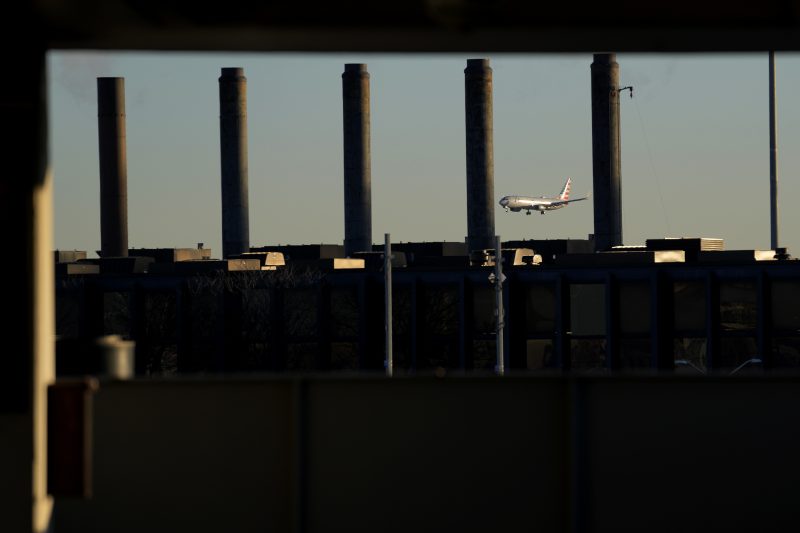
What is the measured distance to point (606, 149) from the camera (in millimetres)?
84562

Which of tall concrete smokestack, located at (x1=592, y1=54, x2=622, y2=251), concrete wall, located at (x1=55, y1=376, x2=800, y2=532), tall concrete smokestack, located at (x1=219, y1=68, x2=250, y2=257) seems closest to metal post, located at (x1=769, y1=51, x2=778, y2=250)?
tall concrete smokestack, located at (x1=592, y1=54, x2=622, y2=251)

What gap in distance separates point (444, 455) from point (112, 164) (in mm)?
75688

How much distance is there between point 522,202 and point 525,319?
61.5 m

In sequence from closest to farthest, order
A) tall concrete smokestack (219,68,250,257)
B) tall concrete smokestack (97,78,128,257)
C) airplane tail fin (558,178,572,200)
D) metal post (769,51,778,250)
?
metal post (769,51,778,250) < tall concrete smokestack (97,78,128,257) < tall concrete smokestack (219,68,250,257) < airplane tail fin (558,178,572,200)

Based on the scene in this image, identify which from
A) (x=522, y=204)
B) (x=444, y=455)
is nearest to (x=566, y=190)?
(x=522, y=204)

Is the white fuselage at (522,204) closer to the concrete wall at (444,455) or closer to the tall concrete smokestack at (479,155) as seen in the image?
the tall concrete smokestack at (479,155)

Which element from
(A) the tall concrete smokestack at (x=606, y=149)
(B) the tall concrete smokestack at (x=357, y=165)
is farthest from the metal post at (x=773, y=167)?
(B) the tall concrete smokestack at (x=357, y=165)

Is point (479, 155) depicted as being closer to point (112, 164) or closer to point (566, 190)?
point (112, 164)

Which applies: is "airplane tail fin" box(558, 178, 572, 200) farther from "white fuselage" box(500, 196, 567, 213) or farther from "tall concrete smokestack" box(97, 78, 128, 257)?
"tall concrete smokestack" box(97, 78, 128, 257)

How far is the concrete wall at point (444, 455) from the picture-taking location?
877cm

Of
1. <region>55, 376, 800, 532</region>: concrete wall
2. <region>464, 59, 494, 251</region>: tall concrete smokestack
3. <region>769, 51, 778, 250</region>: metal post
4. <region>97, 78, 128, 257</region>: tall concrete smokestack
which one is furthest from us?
<region>97, 78, 128, 257</region>: tall concrete smokestack

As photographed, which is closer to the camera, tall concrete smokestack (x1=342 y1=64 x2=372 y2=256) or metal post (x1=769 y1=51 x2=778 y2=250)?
metal post (x1=769 y1=51 x2=778 y2=250)

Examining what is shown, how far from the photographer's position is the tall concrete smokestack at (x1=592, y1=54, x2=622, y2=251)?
3324 inches

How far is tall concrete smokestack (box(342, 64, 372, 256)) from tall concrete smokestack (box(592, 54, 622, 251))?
48.2 feet
